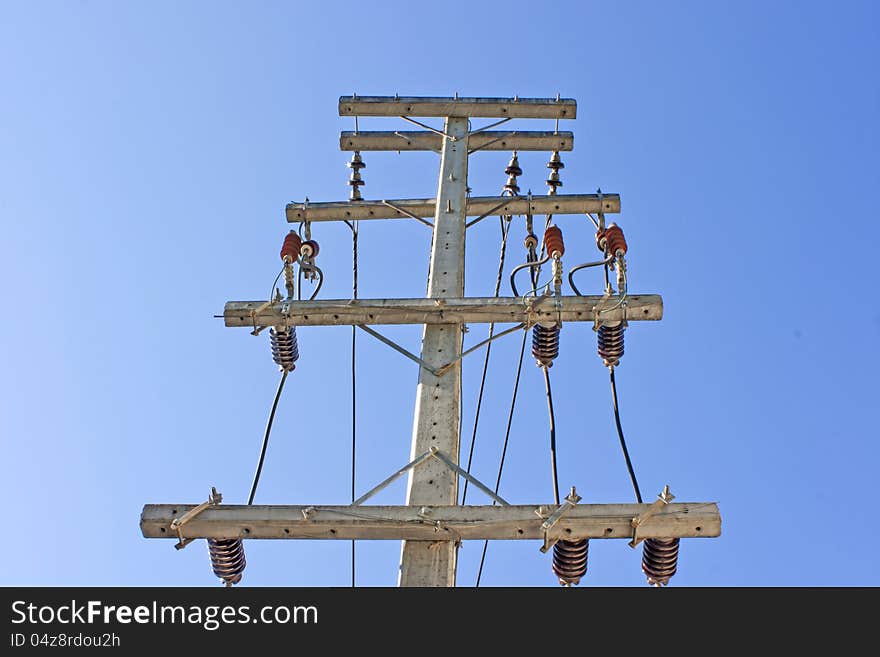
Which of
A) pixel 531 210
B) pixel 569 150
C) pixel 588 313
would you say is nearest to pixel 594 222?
pixel 531 210

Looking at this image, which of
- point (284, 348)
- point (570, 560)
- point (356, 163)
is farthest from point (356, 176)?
point (570, 560)

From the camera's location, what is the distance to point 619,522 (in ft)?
17.7

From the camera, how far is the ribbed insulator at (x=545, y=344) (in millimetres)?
7902

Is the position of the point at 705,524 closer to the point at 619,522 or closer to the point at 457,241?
the point at 619,522

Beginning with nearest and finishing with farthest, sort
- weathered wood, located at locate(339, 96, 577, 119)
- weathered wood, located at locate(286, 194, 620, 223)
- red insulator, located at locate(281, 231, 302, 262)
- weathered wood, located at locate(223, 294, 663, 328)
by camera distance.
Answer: weathered wood, located at locate(223, 294, 663, 328)
red insulator, located at locate(281, 231, 302, 262)
weathered wood, located at locate(286, 194, 620, 223)
weathered wood, located at locate(339, 96, 577, 119)

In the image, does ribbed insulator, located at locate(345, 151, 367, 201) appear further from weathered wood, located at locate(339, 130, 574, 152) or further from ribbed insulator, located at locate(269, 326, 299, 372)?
ribbed insulator, located at locate(269, 326, 299, 372)

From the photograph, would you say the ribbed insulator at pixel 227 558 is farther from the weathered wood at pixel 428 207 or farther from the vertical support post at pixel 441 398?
the weathered wood at pixel 428 207

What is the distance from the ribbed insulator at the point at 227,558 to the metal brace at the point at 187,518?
0.17 m

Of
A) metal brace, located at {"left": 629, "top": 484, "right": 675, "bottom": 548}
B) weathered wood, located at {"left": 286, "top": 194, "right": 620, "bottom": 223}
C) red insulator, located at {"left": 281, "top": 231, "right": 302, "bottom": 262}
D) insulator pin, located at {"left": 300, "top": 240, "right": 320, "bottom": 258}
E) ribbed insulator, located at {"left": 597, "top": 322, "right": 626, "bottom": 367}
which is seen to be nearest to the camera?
metal brace, located at {"left": 629, "top": 484, "right": 675, "bottom": 548}

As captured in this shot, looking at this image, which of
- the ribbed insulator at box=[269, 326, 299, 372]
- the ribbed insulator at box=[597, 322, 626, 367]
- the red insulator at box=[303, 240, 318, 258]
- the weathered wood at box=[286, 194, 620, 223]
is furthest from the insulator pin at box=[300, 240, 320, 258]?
the ribbed insulator at box=[597, 322, 626, 367]

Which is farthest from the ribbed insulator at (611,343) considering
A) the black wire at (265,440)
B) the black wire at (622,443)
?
the black wire at (265,440)

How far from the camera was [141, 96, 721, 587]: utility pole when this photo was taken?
546cm

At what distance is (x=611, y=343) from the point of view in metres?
7.40

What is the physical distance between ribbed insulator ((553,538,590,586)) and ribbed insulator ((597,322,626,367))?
6.85ft
